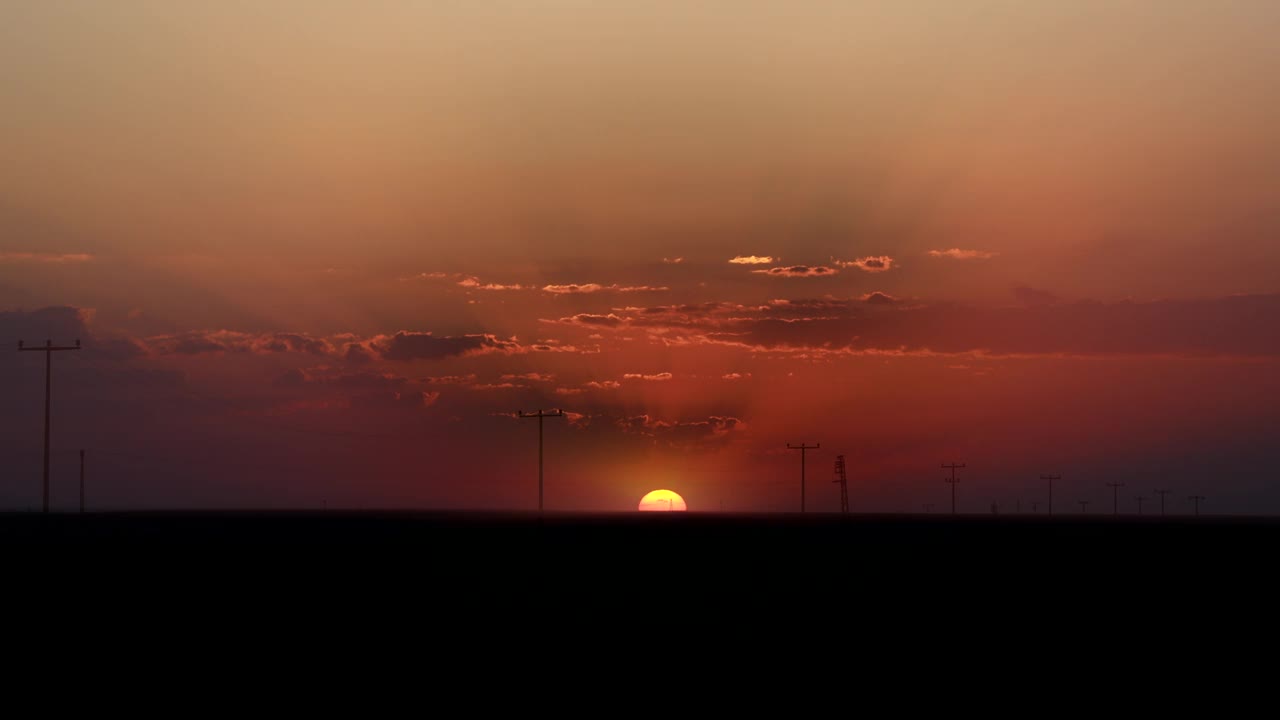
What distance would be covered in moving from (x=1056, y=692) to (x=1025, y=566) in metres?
48.6

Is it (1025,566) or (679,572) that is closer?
(679,572)

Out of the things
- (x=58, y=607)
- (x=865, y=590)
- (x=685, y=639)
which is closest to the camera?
(x=685, y=639)

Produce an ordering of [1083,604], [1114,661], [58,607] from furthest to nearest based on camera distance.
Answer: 1. [1083,604]
2. [58,607]
3. [1114,661]

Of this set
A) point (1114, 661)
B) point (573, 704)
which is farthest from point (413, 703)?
point (1114, 661)

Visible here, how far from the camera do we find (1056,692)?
25.9 metres

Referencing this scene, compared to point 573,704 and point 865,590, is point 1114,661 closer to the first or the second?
point 573,704

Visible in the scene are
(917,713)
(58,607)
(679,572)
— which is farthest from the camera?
(679,572)

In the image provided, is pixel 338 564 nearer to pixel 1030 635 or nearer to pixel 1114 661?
pixel 1030 635

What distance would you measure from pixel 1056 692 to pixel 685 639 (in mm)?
10180

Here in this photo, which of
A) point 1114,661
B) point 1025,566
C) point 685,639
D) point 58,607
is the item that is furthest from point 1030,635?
point 1025,566

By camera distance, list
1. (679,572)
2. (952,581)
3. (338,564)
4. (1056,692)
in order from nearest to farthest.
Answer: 1. (1056,692)
2. (952,581)
3. (679,572)
4. (338,564)

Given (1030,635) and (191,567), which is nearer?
(1030,635)

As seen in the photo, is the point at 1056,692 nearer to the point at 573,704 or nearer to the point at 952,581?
the point at 573,704

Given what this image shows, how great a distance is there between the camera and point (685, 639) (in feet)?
111
